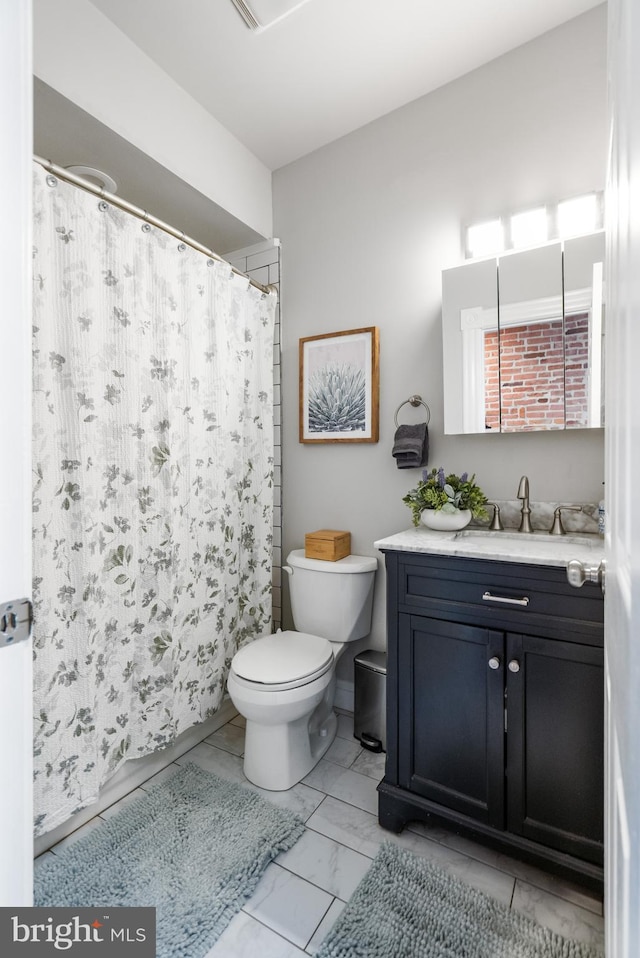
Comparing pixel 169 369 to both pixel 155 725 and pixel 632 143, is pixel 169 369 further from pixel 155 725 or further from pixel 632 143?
pixel 632 143

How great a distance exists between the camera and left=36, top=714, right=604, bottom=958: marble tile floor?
3.83ft

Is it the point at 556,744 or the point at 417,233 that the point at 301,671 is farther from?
the point at 417,233

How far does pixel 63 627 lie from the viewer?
1414mm

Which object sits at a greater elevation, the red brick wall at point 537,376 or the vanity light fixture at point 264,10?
the vanity light fixture at point 264,10

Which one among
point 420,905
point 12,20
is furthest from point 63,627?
point 12,20

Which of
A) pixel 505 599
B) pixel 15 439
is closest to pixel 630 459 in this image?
pixel 15 439

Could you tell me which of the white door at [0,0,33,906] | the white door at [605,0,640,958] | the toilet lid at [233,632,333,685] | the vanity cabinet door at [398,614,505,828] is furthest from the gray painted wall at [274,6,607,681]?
the white door at [0,0,33,906]

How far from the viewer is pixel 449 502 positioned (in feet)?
5.54

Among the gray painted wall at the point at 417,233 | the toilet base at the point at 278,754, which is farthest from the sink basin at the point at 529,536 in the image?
the toilet base at the point at 278,754

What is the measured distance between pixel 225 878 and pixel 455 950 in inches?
24.9

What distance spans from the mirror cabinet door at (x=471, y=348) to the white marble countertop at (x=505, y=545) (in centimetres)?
42

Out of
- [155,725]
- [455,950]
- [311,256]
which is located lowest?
[455,950]

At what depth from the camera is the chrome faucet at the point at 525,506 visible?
169 centimetres

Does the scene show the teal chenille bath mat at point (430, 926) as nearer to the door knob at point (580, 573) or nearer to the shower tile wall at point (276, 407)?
the door knob at point (580, 573)
